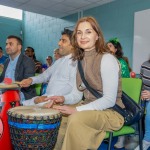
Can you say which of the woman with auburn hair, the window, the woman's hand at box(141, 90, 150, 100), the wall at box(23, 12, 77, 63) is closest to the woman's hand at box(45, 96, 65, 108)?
the woman with auburn hair

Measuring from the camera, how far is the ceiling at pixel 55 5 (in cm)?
570

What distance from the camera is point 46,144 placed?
145cm

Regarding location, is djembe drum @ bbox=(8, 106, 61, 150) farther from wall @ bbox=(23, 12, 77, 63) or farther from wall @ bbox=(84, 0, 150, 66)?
wall @ bbox=(23, 12, 77, 63)

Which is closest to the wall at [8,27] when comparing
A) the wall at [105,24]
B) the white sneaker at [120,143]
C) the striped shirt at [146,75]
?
the wall at [105,24]

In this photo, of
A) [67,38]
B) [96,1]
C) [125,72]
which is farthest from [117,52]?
[96,1]

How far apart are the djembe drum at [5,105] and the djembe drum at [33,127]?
0.45 m

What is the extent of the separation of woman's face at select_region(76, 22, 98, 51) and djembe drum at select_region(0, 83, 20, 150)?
70 cm

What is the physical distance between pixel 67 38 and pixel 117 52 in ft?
3.23

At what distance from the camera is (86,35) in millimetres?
1739

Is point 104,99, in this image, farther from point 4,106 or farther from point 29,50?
point 29,50

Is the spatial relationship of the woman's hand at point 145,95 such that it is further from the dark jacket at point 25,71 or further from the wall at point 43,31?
the wall at point 43,31

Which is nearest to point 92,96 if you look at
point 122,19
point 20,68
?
point 20,68

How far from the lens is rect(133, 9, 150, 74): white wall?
184 inches

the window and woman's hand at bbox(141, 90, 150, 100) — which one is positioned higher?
the window
